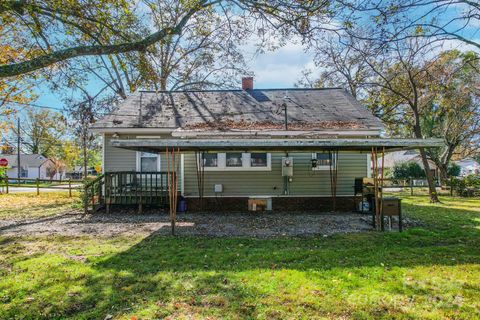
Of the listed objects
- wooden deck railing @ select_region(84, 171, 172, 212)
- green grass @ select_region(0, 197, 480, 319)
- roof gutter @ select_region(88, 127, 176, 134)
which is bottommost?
green grass @ select_region(0, 197, 480, 319)

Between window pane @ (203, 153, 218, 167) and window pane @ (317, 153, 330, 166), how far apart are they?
3.90 m

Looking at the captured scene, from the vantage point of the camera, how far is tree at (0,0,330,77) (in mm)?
5266

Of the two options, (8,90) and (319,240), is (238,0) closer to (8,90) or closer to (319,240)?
(319,240)

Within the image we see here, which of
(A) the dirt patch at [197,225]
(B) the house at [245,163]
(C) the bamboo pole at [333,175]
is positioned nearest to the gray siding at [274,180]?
(B) the house at [245,163]

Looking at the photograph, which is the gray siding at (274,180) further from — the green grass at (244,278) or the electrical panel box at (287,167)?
the green grass at (244,278)

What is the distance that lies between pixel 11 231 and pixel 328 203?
32.8 feet

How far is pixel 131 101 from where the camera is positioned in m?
14.0

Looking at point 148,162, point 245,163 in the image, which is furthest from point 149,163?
point 245,163

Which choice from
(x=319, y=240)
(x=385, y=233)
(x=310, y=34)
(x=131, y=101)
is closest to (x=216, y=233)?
(x=319, y=240)

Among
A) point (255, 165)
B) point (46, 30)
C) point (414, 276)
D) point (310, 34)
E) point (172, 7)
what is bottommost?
point (414, 276)

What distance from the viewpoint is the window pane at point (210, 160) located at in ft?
37.8

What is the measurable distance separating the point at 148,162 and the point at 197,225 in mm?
4689

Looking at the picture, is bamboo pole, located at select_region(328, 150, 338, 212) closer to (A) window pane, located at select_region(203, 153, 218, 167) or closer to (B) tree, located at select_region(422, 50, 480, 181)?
(A) window pane, located at select_region(203, 153, 218, 167)

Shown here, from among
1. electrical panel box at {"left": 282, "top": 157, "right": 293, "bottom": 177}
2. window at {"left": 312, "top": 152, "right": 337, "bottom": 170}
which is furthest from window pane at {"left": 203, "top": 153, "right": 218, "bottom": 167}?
window at {"left": 312, "top": 152, "right": 337, "bottom": 170}
